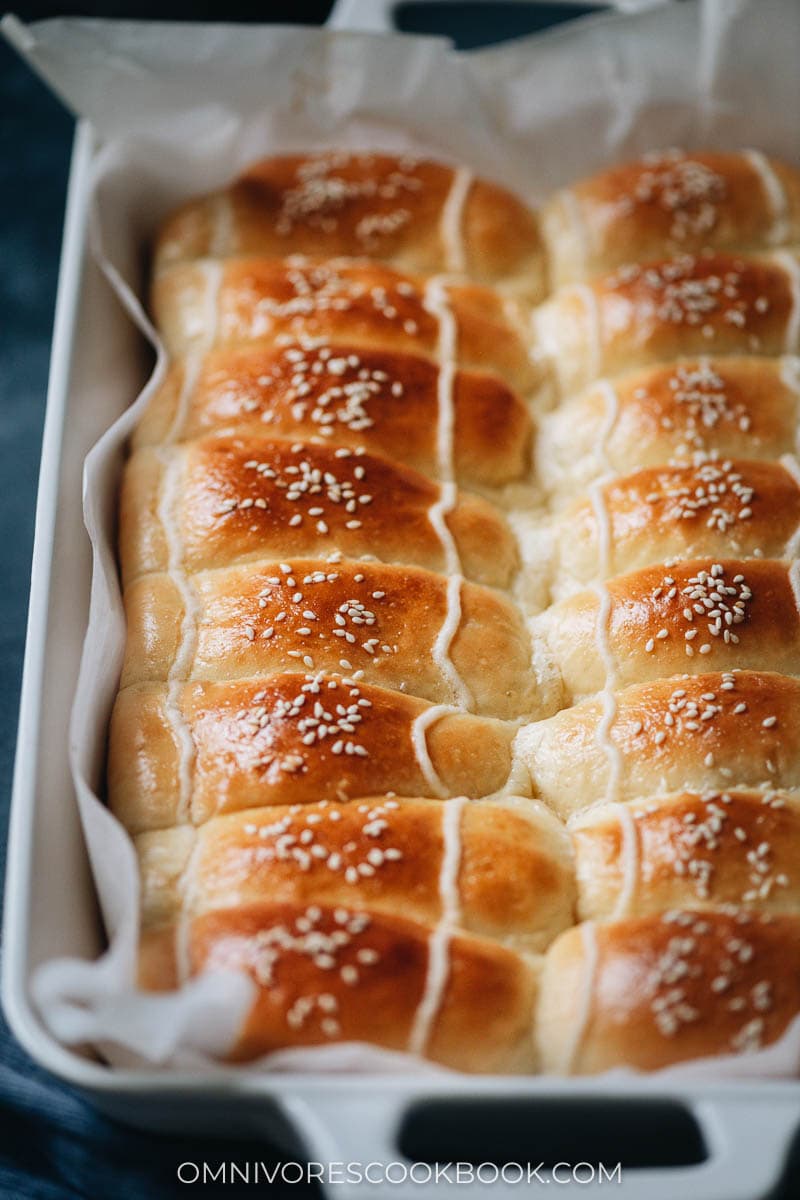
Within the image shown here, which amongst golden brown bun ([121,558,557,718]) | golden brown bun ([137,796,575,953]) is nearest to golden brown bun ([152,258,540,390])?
golden brown bun ([121,558,557,718])

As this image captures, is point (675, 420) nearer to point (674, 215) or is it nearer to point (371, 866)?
point (674, 215)

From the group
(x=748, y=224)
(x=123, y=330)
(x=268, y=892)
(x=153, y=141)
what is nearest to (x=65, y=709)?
(x=268, y=892)

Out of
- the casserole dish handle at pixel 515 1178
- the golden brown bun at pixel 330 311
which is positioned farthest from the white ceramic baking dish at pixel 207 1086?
the golden brown bun at pixel 330 311

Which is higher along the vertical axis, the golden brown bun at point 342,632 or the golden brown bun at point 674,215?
the golden brown bun at point 674,215

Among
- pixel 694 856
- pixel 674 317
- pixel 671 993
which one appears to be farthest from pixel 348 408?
pixel 671 993

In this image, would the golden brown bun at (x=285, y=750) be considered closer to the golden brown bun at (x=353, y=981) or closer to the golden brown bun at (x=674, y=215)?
the golden brown bun at (x=353, y=981)

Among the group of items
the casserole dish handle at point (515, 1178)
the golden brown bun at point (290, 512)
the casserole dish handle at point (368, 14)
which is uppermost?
the casserole dish handle at point (368, 14)
